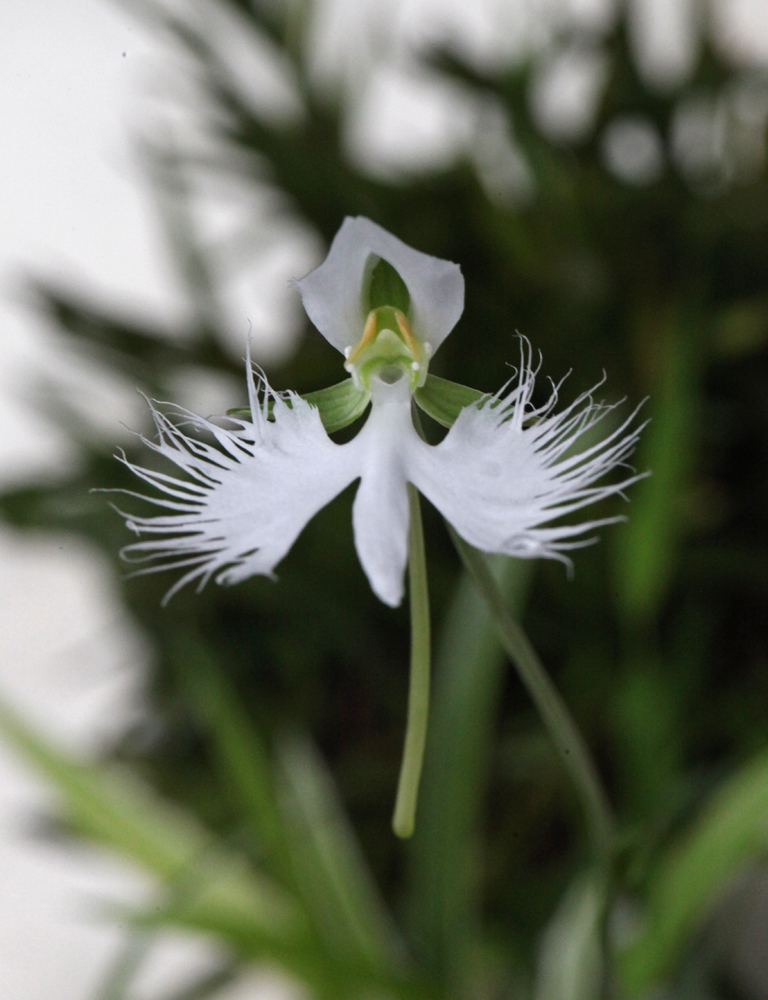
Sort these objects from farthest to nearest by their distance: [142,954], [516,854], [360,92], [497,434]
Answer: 1. [360,92]
2. [516,854]
3. [142,954]
4. [497,434]

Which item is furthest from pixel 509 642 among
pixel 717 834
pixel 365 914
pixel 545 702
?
pixel 365 914

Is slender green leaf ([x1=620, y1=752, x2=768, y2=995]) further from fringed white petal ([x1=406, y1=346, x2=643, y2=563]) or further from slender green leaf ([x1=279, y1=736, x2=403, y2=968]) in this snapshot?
fringed white petal ([x1=406, y1=346, x2=643, y2=563])

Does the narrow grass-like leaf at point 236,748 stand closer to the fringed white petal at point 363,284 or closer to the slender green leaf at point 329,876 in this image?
the slender green leaf at point 329,876

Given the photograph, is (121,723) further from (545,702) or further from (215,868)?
(545,702)

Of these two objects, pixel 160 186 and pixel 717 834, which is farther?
pixel 160 186

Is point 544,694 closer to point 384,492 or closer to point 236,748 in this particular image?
point 384,492

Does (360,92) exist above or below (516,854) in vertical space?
above

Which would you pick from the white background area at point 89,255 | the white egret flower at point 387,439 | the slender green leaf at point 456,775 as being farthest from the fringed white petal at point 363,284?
the slender green leaf at point 456,775

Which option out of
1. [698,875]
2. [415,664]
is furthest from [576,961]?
[415,664]
